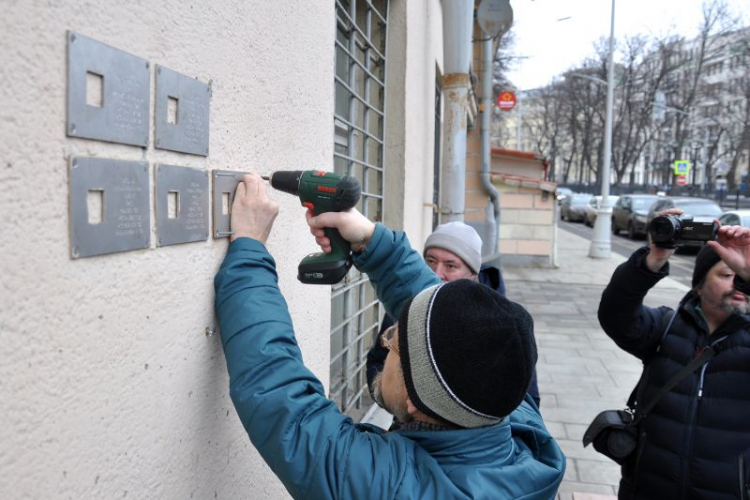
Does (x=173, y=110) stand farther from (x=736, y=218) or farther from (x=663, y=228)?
(x=736, y=218)

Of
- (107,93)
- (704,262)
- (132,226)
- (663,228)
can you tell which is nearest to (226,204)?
(132,226)

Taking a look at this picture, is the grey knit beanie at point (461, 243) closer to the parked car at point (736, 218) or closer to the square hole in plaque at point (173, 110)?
the square hole in plaque at point (173, 110)

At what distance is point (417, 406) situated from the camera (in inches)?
46.8

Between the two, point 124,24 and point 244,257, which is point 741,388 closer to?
point 244,257

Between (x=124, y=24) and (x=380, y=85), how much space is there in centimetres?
295

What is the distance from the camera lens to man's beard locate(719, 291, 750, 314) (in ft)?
7.23

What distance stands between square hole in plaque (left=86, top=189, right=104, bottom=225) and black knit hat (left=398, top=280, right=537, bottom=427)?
2.03 feet

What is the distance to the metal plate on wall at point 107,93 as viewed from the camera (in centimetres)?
95

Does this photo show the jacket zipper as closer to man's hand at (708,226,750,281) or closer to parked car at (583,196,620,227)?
man's hand at (708,226,750,281)

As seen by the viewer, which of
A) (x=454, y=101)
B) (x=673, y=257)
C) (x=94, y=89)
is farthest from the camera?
(x=673, y=257)

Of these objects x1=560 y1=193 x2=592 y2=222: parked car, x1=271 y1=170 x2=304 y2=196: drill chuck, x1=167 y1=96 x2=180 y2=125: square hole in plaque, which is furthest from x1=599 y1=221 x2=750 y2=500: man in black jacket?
x1=560 y1=193 x2=592 y2=222: parked car

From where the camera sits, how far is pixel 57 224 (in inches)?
36.7

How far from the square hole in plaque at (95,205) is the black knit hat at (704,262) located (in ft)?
7.26

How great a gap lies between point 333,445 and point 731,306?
5.88 feet
